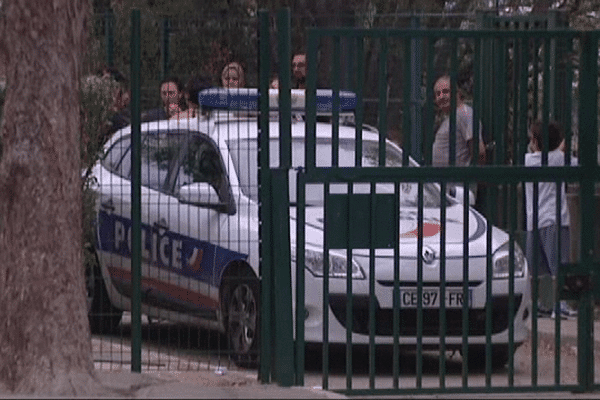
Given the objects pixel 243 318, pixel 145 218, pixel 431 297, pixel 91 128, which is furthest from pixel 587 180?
pixel 91 128

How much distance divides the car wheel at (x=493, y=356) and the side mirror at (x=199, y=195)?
72.0 inches

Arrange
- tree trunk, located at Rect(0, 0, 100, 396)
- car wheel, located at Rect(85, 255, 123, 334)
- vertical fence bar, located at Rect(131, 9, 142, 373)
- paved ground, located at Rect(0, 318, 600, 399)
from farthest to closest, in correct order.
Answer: car wheel, located at Rect(85, 255, 123, 334), vertical fence bar, located at Rect(131, 9, 142, 373), paved ground, located at Rect(0, 318, 600, 399), tree trunk, located at Rect(0, 0, 100, 396)

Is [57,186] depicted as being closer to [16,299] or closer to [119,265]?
[16,299]

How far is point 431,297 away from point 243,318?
1.14m

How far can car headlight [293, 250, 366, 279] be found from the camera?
9859 mm

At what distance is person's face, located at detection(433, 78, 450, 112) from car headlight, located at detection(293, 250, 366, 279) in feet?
3.58

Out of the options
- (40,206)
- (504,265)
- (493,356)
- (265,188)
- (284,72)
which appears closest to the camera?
(40,206)

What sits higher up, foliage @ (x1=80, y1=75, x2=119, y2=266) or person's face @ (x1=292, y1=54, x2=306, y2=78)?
person's face @ (x1=292, y1=54, x2=306, y2=78)

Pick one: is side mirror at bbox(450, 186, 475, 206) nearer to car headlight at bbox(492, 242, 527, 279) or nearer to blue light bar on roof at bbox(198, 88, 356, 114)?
car headlight at bbox(492, 242, 527, 279)

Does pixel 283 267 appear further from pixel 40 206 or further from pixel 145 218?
pixel 40 206

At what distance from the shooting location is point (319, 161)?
1021 centimetres

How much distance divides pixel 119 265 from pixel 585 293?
9.20ft

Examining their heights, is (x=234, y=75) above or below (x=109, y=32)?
below

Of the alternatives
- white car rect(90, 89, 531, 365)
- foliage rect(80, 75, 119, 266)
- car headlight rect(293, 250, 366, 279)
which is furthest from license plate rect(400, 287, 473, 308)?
foliage rect(80, 75, 119, 266)
